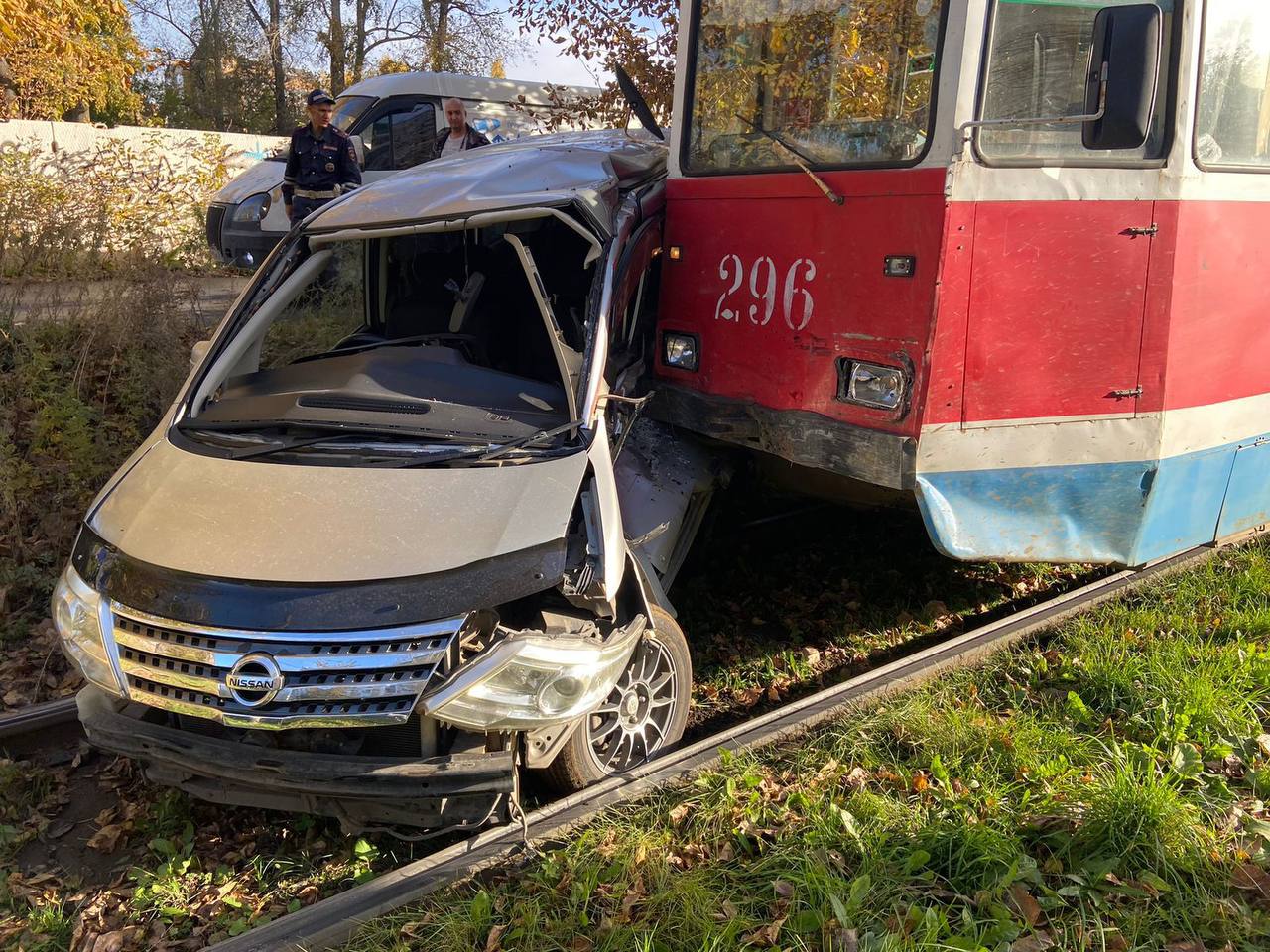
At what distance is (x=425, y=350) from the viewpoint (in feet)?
13.9

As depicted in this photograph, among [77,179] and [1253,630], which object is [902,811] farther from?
[77,179]

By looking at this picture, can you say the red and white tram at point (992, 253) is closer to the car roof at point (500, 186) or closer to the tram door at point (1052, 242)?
the tram door at point (1052, 242)

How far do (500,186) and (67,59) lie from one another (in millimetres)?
17136

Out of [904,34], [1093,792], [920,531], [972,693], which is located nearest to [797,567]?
[920,531]

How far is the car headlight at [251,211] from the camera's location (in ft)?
33.3

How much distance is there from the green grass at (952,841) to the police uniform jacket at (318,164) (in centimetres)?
658

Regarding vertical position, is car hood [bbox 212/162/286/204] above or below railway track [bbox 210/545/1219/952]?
above

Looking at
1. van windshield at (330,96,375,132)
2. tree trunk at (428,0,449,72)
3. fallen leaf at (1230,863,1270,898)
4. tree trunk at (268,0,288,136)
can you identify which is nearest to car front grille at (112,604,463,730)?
fallen leaf at (1230,863,1270,898)

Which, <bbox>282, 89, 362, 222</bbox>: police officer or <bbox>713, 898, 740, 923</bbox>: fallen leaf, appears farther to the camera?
<bbox>282, 89, 362, 222</bbox>: police officer

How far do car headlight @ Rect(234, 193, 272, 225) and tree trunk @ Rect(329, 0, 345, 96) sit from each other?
18.9m

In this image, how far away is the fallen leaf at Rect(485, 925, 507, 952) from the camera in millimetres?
2768

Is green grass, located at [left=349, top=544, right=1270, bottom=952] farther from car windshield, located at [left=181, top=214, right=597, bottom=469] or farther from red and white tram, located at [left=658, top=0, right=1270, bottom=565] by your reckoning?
car windshield, located at [left=181, top=214, right=597, bottom=469]

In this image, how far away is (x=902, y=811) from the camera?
3291mm

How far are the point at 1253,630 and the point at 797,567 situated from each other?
93.1 inches
